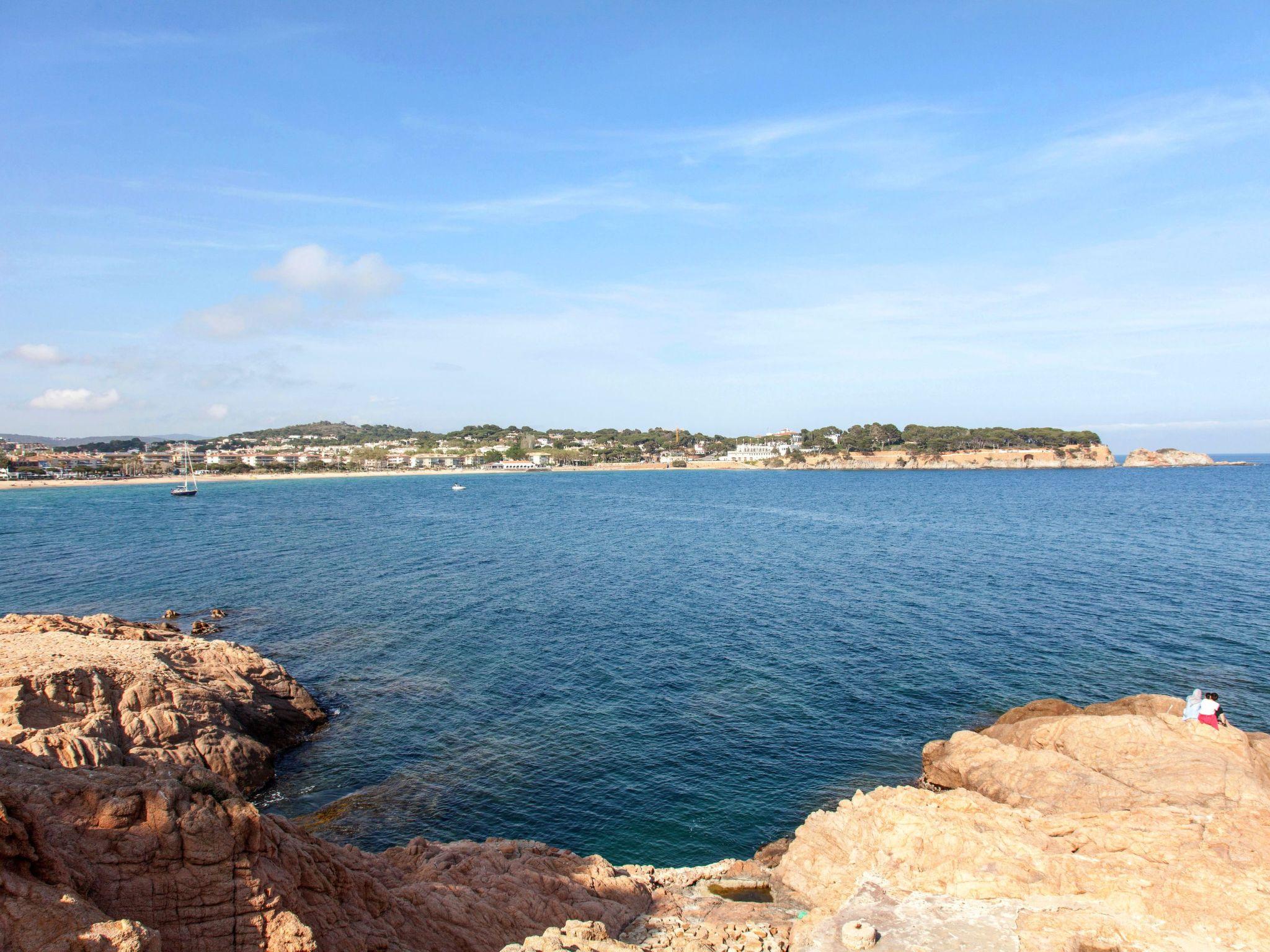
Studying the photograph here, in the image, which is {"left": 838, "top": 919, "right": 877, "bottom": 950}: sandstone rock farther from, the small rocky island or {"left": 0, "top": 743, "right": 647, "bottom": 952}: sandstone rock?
{"left": 0, "top": 743, "right": 647, "bottom": 952}: sandstone rock

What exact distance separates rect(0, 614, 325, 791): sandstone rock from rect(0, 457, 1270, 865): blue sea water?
2.11m

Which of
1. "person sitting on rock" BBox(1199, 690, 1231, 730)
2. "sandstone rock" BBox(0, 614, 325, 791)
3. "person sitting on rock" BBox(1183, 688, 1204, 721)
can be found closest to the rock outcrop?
"person sitting on rock" BBox(1199, 690, 1231, 730)

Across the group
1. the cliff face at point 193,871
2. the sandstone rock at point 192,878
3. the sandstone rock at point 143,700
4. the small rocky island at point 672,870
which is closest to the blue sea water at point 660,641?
the sandstone rock at point 143,700

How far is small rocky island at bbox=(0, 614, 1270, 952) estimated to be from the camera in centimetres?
1283

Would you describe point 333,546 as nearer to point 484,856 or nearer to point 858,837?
point 484,856

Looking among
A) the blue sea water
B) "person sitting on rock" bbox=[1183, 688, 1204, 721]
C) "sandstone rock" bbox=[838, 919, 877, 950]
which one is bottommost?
the blue sea water

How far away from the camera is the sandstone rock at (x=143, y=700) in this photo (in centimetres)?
2156

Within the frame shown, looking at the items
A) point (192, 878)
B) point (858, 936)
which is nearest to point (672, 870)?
point (858, 936)

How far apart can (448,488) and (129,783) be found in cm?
18460

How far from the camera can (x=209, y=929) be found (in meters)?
12.8

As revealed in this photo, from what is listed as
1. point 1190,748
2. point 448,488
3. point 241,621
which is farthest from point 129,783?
point 448,488

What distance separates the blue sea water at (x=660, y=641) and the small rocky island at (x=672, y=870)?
409 centimetres

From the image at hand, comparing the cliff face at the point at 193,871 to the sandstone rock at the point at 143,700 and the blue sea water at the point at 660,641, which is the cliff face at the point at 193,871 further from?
the blue sea water at the point at 660,641

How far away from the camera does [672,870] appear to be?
21.4 metres
